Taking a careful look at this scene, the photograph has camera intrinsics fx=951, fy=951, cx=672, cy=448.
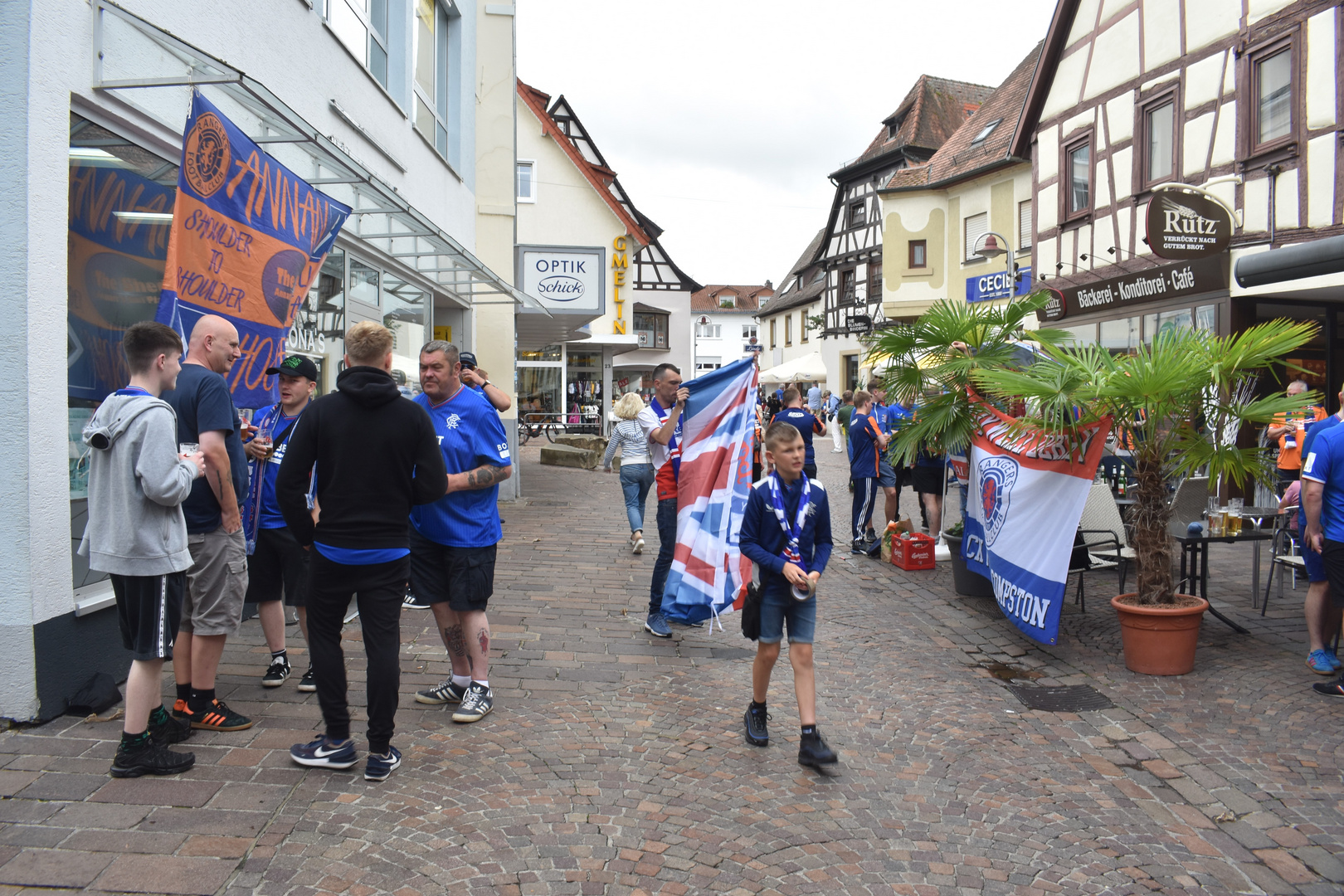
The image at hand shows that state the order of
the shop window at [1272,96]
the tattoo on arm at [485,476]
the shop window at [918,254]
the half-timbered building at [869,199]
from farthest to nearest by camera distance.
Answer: the half-timbered building at [869,199] → the shop window at [918,254] → the shop window at [1272,96] → the tattoo on arm at [485,476]

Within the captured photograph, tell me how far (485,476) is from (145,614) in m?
1.59

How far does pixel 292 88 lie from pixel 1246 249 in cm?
1213

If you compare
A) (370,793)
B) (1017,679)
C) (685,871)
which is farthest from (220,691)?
(1017,679)

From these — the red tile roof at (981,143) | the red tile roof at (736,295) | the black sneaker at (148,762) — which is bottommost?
the black sneaker at (148,762)

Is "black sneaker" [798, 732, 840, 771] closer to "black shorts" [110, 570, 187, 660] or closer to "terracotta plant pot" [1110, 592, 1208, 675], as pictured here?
"terracotta plant pot" [1110, 592, 1208, 675]

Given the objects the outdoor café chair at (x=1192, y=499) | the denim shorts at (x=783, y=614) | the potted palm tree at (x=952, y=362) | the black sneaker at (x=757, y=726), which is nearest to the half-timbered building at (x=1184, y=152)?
the outdoor café chair at (x=1192, y=499)

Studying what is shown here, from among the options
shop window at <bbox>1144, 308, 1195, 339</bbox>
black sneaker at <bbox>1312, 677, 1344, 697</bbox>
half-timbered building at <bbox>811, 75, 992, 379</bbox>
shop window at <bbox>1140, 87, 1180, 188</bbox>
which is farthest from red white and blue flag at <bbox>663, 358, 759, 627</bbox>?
half-timbered building at <bbox>811, 75, 992, 379</bbox>

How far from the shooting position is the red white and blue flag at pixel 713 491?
644cm

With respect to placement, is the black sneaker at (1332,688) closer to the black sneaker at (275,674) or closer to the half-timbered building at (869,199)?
the black sneaker at (275,674)

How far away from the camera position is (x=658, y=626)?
21.8ft

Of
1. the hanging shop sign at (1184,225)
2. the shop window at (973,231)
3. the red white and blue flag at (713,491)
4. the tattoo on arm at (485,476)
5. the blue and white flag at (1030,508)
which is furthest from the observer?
the shop window at (973,231)

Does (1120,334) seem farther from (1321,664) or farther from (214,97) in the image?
(214,97)

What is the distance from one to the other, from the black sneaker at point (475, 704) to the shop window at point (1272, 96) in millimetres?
12672

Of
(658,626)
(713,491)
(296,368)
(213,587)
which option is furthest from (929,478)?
(213,587)
